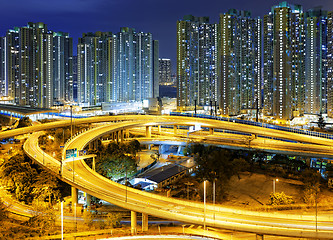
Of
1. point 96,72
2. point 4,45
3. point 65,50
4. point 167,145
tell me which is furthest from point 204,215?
point 4,45

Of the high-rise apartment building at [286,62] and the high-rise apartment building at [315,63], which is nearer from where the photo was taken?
the high-rise apartment building at [286,62]

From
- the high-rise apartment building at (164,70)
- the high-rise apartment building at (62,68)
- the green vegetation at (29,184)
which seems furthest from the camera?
the high-rise apartment building at (164,70)

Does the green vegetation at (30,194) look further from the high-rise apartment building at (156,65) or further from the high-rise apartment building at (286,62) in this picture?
the high-rise apartment building at (156,65)

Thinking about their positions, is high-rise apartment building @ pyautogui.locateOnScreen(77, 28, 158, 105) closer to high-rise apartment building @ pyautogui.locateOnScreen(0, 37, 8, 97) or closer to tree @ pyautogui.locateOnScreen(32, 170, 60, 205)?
high-rise apartment building @ pyautogui.locateOnScreen(0, 37, 8, 97)

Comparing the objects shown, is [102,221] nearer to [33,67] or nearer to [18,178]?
[18,178]

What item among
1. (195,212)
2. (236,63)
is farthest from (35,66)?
(195,212)

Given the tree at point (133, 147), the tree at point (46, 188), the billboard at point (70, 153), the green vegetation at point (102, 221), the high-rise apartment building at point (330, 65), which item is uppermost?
the high-rise apartment building at point (330, 65)

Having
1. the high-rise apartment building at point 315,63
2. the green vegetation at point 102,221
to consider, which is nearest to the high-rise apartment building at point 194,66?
the high-rise apartment building at point 315,63
